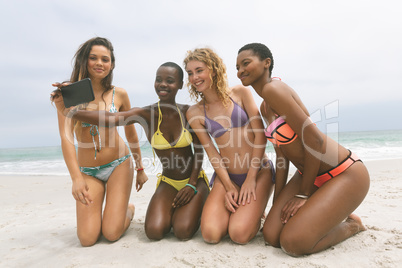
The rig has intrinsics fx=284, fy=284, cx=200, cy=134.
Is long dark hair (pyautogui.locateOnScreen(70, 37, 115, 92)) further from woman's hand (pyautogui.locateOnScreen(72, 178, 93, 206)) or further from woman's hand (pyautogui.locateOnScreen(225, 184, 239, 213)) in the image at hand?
woman's hand (pyautogui.locateOnScreen(225, 184, 239, 213))

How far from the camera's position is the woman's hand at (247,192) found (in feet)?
10.8

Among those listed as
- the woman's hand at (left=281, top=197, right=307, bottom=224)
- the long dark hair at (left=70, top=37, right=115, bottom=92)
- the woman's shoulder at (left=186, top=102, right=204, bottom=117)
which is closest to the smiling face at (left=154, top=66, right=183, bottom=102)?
the woman's shoulder at (left=186, top=102, right=204, bottom=117)

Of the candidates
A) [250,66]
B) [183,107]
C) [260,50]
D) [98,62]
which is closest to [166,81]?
[183,107]

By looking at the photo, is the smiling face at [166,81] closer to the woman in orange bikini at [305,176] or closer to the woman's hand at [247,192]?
the woman in orange bikini at [305,176]

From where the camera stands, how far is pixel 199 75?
3.54 metres

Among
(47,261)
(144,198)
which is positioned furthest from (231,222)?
(144,198)

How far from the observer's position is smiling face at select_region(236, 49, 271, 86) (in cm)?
306

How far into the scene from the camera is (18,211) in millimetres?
5367

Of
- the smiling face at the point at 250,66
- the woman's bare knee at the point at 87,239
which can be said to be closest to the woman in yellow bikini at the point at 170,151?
the woman's bare knee at the point at 87,239

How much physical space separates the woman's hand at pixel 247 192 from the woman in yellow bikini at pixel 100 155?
1498mm

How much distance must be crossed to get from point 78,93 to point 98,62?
0.72m

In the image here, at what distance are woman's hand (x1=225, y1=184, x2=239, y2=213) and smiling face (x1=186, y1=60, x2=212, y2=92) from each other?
1.31 m

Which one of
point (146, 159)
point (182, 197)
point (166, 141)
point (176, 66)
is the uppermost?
point (176, 66)

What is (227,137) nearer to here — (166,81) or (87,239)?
(166,81)
